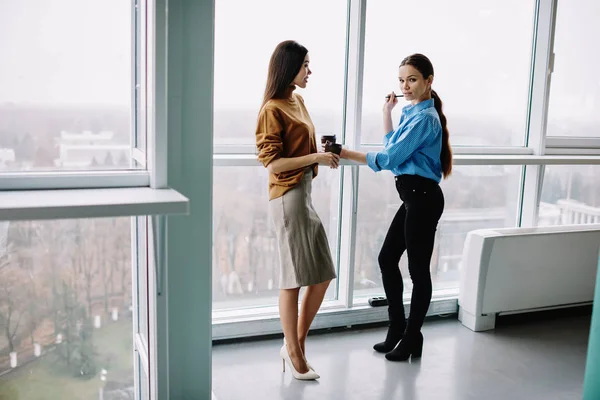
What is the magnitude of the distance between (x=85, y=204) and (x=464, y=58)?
2.76 metres

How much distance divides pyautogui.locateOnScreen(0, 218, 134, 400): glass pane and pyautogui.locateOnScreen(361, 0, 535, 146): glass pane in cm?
175

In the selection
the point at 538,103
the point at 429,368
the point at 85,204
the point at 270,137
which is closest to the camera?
the point at 85,204

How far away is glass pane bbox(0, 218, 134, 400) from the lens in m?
2.26

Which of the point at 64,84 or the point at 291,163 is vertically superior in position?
the point at 64,84

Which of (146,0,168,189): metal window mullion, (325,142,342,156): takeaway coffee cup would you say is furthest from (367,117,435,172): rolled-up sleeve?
(146,0,168,189): metal window mullion

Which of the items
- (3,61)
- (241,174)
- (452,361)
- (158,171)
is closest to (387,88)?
(241,174)

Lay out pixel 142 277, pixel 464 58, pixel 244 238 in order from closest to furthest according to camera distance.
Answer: pixel 142 277 < pixel 244 238 < pixel 464 58

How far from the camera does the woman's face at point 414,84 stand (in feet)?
10.1

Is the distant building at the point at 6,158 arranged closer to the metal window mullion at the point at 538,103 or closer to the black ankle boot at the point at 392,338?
the black ankle boot at the point at 392,338

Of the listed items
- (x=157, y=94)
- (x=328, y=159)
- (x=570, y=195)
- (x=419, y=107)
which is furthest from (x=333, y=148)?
(x=570, y=195)

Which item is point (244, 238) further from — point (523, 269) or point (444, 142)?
point (523, 269)

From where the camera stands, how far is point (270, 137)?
9.08 ft

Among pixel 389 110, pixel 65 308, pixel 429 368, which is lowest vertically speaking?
pixel 429 368

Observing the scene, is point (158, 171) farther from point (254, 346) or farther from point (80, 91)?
point (254, 346)
